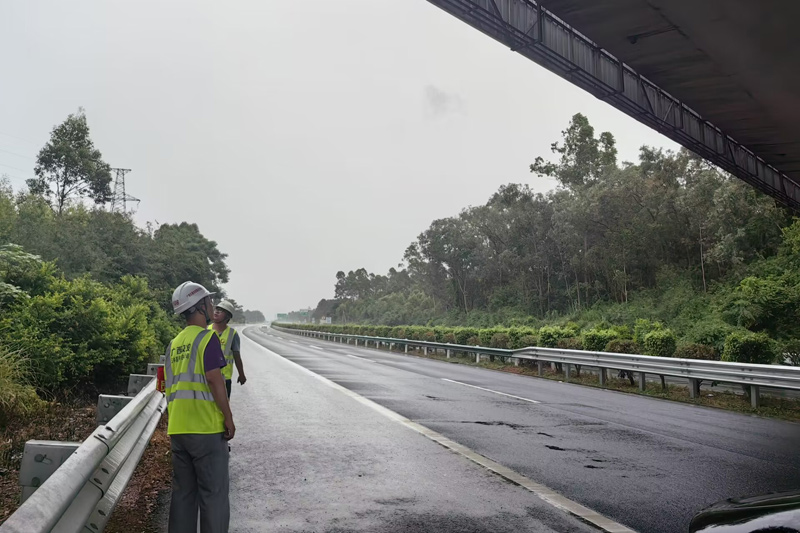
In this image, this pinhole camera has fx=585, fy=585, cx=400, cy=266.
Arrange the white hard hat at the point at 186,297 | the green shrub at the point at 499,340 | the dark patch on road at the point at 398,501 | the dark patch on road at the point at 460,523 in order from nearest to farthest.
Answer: the white hard hat at the point at 186,297, the dark patch on road at the point at 460,523, the dark patch on road at the point at 398,501, the green shrub at the point at 499,340

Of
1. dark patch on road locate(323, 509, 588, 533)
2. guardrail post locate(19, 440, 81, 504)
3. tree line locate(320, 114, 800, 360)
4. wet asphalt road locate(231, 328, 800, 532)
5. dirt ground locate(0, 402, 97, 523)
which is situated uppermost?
tree line locate(320, 114, 800, 360)

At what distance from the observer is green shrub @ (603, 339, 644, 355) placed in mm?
16938

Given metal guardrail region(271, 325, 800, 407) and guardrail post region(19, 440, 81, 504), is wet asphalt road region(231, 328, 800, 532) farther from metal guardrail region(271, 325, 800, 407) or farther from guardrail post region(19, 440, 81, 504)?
guardrail post region(19, 440, 81, 504)

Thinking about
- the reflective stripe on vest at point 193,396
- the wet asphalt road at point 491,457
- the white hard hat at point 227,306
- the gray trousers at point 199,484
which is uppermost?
the white hard hat at point 227,306

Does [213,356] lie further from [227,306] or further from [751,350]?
[751,350]

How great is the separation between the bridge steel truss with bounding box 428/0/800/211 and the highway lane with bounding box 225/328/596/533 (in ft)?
22.2

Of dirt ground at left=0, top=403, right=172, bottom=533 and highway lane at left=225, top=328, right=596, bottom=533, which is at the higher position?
dirt ground at left=0, top=403, right=172, bottom=533

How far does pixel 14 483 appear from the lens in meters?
5.16

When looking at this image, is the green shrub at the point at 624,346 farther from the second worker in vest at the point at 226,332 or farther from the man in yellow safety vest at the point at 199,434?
the man in yellow safety vest at the point at 199,434

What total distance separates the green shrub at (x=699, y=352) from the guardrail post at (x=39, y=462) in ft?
46.3

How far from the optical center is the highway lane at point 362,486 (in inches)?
182

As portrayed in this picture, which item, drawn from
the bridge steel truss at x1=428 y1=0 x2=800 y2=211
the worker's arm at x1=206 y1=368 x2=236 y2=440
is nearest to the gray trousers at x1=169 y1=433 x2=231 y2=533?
the worker's arm at x1=206 y1=368 x2=236 y2=440

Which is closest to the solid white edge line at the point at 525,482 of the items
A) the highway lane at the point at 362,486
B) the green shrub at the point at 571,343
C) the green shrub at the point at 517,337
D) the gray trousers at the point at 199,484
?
the highway lane at the point at 362,486

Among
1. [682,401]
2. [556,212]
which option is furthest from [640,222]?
[682,401]
